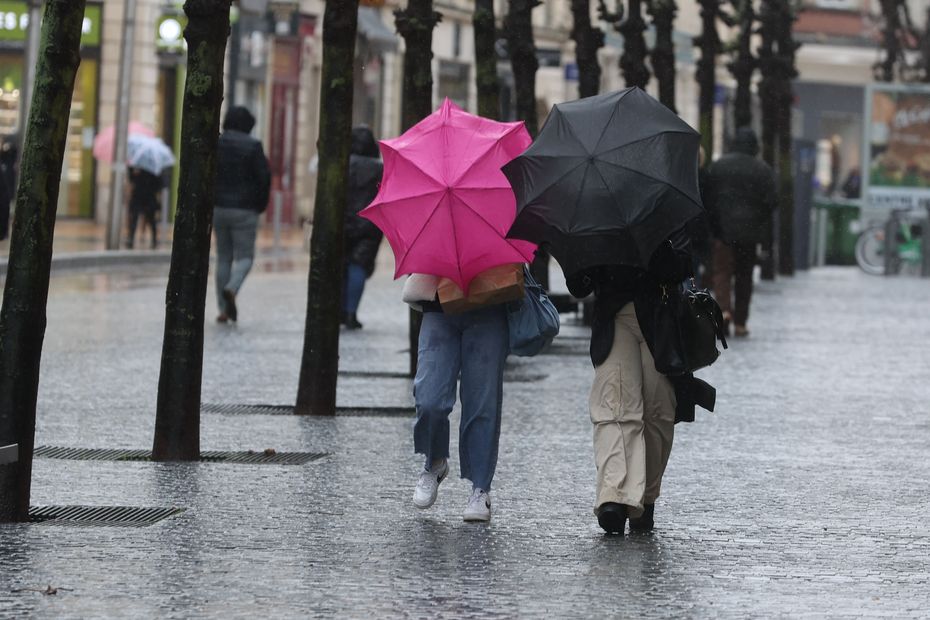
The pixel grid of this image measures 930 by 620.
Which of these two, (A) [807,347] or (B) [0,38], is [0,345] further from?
(B) [0,38]

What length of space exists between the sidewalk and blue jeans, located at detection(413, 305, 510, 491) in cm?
1496

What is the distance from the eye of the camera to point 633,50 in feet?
78.0

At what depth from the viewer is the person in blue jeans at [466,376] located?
8961 millimetres

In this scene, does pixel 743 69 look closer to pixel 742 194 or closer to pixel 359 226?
Answer: pixel 742 194

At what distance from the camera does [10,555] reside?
778 cm

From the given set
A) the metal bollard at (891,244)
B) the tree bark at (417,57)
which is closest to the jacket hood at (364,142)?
the tree bark at (417,57)

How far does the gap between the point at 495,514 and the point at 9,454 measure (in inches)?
75.8

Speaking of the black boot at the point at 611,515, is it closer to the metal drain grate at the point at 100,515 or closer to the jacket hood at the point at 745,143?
the metal drain grate at the point at 100,515

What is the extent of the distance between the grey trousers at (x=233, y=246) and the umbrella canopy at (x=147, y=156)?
14507 mm

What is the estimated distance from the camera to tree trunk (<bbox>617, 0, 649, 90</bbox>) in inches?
928

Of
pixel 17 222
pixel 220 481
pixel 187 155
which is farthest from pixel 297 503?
pixel 187 155

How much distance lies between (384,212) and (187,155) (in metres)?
2.20

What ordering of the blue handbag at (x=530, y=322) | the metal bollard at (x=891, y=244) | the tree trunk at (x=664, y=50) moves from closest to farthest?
the blue handbag at (x=530, y=322)
the tree trunk at (x=664, y=50)
the metal bollard at (x=891, y=244)

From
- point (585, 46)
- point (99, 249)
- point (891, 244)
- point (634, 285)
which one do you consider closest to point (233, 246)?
point (585, 46)
